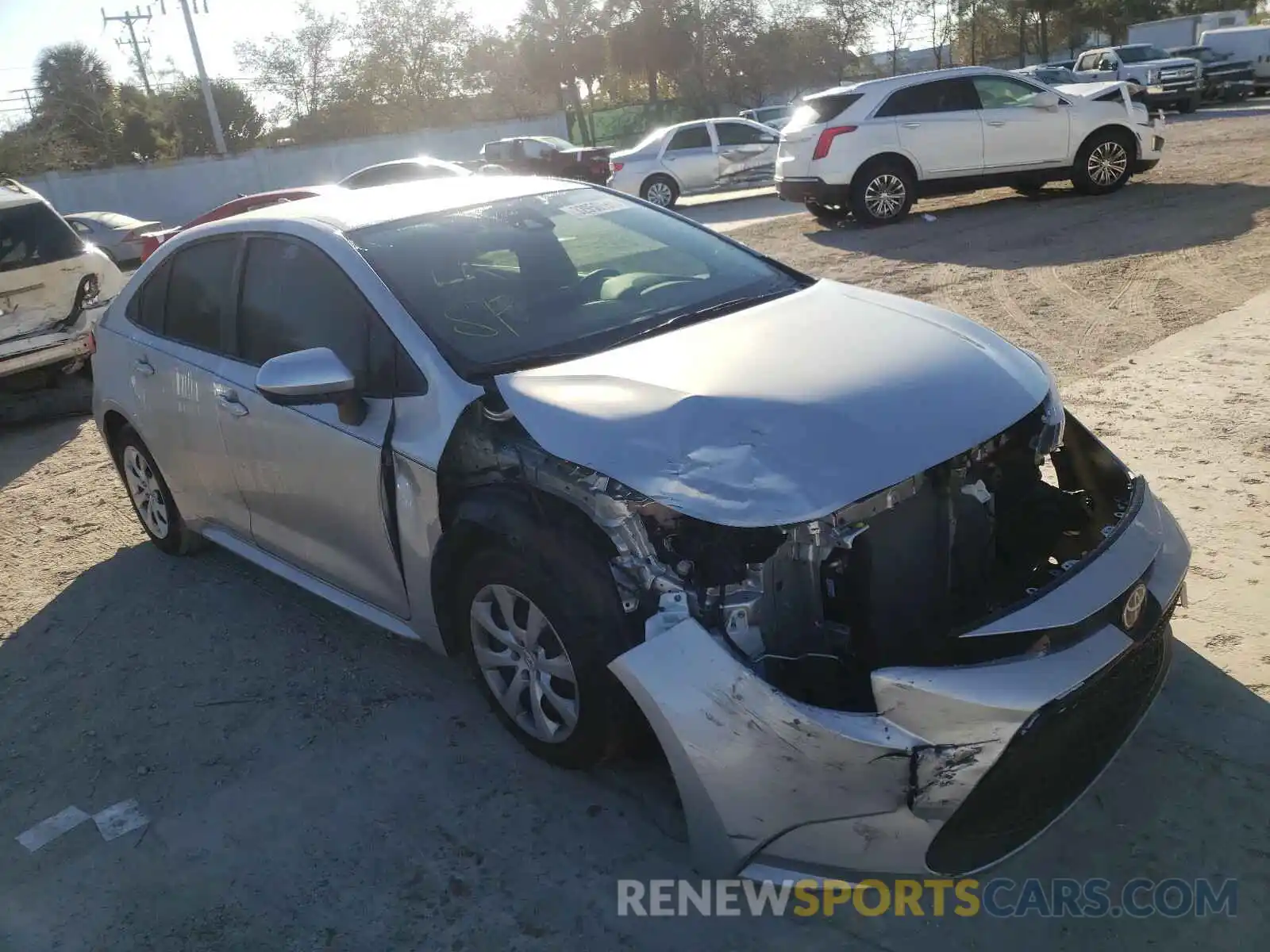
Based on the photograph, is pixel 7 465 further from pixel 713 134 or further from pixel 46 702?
pixel 713 134

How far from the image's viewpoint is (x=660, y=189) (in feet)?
62.0

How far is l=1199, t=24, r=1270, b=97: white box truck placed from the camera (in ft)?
97.2

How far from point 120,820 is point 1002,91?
42.5 ft

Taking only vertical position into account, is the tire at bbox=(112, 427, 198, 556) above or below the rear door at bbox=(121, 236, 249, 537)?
below

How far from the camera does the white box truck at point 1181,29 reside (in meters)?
40.9

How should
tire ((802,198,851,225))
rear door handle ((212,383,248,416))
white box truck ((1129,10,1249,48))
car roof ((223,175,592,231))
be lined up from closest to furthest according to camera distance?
car roof ((223,175,592,231))
rear door handle ((212,383,248,416))
tire ((802,198,851,225))
white box truck ((1129,10,1249,48))

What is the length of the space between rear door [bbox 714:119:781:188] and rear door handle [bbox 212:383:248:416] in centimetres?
1616

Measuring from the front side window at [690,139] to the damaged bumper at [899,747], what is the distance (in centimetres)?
1741

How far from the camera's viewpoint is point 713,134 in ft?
62.5

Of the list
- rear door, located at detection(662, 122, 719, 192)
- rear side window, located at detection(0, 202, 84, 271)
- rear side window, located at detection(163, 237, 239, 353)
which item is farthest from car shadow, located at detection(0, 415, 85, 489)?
rear door, located at detection(662, 122, 719, 192)

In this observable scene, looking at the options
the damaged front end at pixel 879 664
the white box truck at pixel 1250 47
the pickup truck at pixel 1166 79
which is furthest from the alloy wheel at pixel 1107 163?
the white box truck at pixel 1250 47

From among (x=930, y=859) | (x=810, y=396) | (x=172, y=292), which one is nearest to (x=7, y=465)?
(x=172, y=292)

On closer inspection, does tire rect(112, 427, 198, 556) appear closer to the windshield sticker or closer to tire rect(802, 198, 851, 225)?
the windshield sticker

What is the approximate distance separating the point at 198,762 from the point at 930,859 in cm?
249
